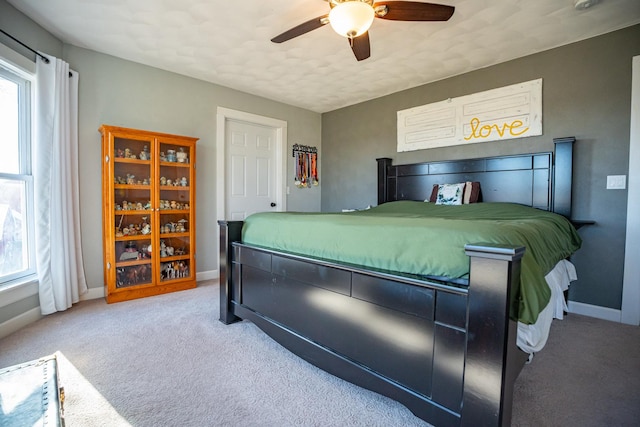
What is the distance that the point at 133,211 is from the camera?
306 cm

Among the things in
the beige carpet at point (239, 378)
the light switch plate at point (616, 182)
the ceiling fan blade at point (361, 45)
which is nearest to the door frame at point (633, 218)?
the light switch plate at point (616, 182)

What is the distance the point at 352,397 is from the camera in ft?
4.99

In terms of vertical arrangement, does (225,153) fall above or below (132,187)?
above

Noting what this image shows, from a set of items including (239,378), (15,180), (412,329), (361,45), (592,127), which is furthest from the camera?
(592,127)

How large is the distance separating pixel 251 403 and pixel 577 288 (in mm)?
3080

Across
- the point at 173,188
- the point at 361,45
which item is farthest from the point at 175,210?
the point at 361,45

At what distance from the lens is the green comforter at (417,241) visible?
3.72 feet

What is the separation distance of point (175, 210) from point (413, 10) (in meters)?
2.95

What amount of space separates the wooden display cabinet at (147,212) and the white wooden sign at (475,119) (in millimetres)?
2815

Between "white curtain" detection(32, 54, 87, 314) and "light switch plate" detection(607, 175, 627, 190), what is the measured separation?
193 inches

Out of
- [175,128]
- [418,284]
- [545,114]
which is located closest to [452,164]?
[545,114]

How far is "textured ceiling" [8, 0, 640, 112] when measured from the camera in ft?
7.50

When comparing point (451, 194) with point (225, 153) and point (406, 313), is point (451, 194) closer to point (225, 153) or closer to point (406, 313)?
point (406, 313)

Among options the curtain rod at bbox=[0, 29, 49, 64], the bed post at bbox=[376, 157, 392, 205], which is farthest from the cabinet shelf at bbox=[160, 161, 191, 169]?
the bed post at bbox=[376, 157, 392, 205]
